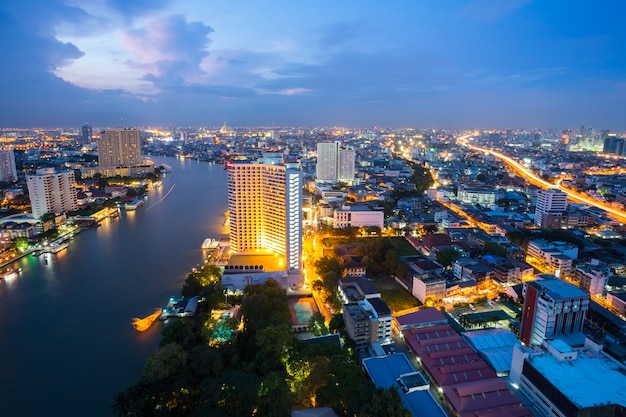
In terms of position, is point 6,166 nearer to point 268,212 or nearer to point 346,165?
point 346,165

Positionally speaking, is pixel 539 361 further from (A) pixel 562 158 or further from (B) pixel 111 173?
(A) pixel 562 158

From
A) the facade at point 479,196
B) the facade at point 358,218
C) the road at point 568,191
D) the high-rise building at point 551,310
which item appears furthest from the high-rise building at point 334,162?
the high-rise building at point 551,310

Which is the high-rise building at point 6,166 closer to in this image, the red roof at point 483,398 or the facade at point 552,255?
the red roof at point 483,398

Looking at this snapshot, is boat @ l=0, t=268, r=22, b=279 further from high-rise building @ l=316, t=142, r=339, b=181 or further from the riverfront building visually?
high-rise building @ l=316, t=142, r=339, b=181

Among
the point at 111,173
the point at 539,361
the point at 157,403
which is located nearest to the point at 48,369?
the point at 157,403

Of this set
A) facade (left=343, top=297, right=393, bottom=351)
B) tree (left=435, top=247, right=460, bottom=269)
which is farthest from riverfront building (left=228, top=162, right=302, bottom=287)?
tree (left=435, top=247, right=460, bottom=269)
